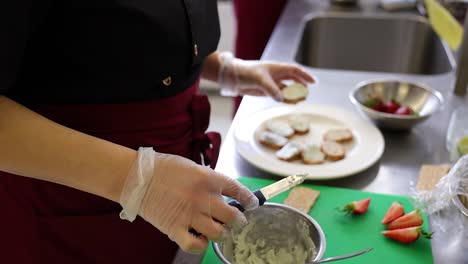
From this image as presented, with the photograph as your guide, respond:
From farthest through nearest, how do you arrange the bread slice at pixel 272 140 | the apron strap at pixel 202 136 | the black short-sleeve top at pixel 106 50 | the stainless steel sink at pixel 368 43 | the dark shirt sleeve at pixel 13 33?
1. the stainless steel sink at pixel 368 43
2. the bread slice at pixel 272 140
3. the apron strap at pixel 202 136
4. the black short-sleeve top at pixel 106 50
5. the dark shirt sleeve at pixel 13 33

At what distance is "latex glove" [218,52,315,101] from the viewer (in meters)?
1.17

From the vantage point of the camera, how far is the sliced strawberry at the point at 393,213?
861 mm

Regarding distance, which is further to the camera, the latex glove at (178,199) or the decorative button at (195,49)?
the decorative button at (195,49)

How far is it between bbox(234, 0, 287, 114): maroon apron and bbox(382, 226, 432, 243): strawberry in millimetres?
1080

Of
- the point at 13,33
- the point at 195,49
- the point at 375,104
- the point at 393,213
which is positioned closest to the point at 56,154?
the point at 13,33

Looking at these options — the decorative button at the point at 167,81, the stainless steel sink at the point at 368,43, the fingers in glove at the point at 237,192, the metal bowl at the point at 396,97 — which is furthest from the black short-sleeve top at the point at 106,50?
the stainless steel sink at the point at 368,43

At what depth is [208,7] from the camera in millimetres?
951

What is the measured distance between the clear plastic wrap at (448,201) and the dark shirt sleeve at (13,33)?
651 mm

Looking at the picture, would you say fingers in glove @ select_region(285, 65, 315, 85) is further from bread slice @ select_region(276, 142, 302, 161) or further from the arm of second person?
the arm of second person

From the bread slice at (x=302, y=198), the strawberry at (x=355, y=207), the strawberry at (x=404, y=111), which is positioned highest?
the strawberry at (x=355, y=207)

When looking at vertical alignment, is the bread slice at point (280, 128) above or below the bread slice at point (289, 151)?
below

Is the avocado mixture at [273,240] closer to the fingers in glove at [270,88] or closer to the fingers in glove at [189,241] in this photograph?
the fingers in glove at [189,241]

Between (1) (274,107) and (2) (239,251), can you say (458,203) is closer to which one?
(2) (239,251)

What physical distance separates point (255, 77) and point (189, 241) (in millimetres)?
575
